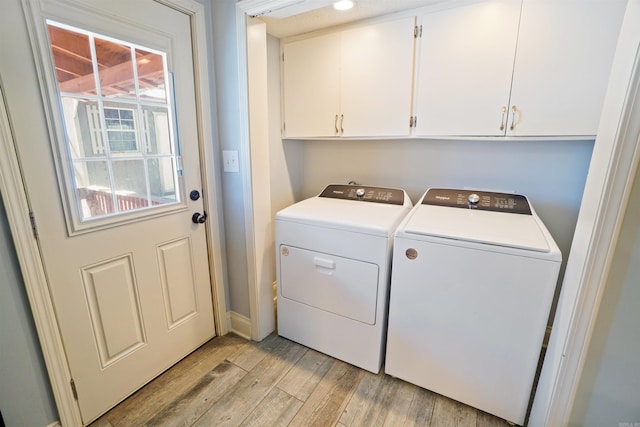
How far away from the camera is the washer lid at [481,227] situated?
122cm

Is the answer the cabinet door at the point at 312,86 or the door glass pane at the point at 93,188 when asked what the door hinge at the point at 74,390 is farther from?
the cabinet door at the point at 312,86

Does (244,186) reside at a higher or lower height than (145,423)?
higher

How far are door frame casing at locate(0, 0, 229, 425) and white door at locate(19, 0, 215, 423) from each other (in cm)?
3

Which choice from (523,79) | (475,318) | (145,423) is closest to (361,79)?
(523,79)

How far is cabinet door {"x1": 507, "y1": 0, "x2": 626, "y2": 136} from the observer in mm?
1238

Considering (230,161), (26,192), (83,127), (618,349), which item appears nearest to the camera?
(618,349)

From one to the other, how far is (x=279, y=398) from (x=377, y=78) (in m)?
1.89

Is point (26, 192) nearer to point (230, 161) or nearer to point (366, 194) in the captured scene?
point (230, 161)

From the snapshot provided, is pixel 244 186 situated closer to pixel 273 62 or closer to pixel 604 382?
pixel 273 62

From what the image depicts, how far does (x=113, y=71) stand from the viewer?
125 centimetres

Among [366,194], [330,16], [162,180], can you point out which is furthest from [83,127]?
[366,194]

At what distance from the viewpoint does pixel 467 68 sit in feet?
4.93

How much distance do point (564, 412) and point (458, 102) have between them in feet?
4.71

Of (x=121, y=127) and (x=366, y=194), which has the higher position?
(x=121, y=127)
